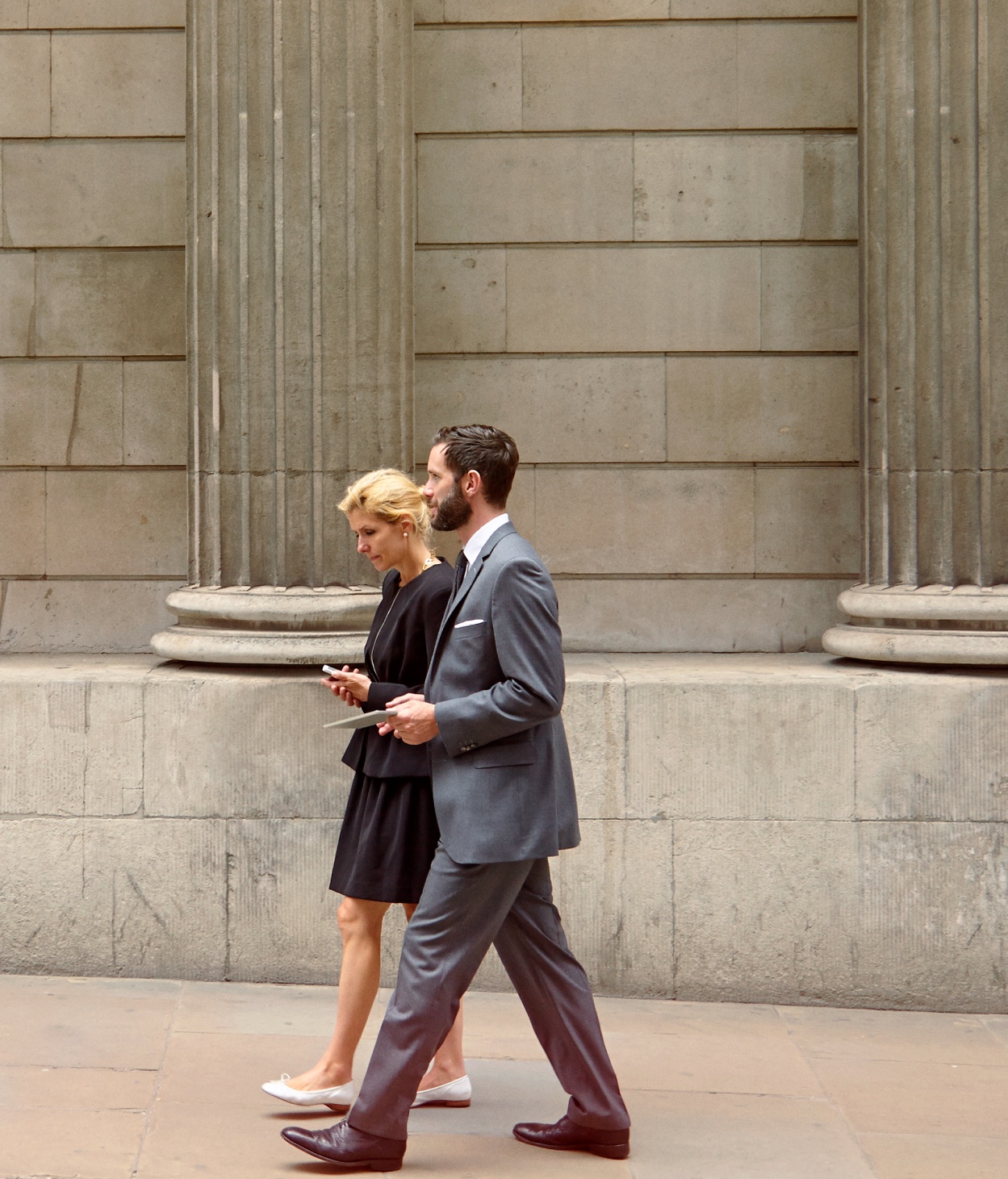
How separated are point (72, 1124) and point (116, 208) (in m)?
4.65

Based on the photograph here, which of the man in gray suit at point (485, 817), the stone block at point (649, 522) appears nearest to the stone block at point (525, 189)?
the stone block at point (649, 522)

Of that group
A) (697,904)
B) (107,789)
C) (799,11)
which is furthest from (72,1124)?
(799,11)

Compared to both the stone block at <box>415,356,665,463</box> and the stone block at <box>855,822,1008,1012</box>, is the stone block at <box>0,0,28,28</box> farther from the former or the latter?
the stone block at <box>855,822,1008,1012</box>

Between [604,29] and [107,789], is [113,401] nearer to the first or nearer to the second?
[107,789]

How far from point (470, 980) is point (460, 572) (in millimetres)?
1223

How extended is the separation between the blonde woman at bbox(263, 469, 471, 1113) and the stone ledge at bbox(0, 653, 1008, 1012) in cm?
153

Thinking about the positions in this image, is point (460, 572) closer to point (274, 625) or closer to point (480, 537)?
point (480, 537)

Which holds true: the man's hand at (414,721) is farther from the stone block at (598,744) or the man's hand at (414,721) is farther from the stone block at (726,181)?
the stone block at (726,181)

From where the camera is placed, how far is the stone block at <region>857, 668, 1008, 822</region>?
6.04 meters

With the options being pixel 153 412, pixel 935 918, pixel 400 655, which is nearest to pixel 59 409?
pixel 153 412

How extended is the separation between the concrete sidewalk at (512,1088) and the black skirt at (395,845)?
81 centimetres

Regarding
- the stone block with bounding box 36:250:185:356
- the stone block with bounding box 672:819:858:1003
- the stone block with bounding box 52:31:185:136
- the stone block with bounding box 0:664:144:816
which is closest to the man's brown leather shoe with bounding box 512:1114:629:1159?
the stone block with bounding box 672:819:858:1003

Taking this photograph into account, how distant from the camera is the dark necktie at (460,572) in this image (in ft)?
13.9

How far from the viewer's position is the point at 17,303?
285 inches
